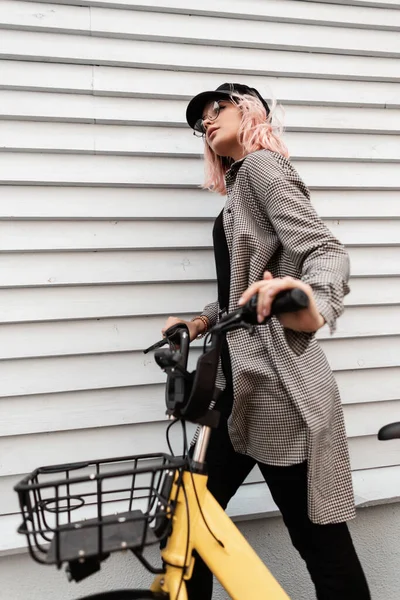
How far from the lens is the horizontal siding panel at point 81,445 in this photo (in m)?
2.30

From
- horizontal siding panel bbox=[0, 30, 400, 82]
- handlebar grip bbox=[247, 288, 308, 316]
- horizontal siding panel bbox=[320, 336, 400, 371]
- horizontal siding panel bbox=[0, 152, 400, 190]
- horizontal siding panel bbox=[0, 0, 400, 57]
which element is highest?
horizontal siding panel bbox=[0, 0, 400, 57]

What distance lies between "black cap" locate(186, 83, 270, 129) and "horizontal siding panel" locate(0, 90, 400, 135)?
311mm

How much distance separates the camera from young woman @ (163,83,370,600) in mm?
1608

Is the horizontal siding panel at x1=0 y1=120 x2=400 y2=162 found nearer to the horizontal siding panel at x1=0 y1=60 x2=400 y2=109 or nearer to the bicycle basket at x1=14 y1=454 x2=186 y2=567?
the horizontal siding panel at x1=0 y1=60 x2=400 y2=109

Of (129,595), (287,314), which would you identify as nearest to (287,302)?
(287,314)

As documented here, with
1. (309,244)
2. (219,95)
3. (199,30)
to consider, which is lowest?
(309,244)

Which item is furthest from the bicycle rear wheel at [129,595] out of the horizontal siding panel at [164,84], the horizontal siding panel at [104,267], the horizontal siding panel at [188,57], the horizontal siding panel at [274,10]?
the horizontal siding panel at [274,10]

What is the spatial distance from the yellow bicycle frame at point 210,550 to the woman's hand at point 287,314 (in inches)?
19.3

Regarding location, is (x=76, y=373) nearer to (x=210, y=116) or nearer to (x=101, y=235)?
(x=101, y=235)

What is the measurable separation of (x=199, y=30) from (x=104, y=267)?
1193mm

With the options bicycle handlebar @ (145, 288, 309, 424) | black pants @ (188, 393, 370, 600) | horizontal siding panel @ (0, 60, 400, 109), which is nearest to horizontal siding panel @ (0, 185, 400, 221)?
horizontal siding panel @ (0, 60, 400, 109)

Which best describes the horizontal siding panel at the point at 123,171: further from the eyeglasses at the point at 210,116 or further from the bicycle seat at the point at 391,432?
the bicycle seat at the point at 391,432

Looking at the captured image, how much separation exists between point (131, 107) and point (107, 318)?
0.96m

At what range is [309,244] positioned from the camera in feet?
4.91
